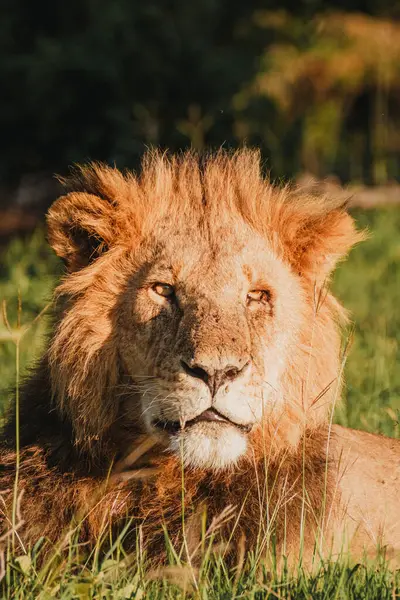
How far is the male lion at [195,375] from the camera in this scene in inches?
138

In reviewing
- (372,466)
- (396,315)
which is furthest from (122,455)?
(396,315)

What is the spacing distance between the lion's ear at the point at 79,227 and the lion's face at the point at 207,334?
7.0 inches

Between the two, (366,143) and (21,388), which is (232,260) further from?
(366,143)

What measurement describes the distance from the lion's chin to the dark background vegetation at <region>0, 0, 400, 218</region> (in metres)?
7.48

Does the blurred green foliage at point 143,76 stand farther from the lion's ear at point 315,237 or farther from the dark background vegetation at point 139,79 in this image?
the lion's ear at point 315,237

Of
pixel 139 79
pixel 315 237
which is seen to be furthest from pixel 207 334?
pixel 139 79

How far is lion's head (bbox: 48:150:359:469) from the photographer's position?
3.47m

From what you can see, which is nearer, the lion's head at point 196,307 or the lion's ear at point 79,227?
the lion's head at point 196,307

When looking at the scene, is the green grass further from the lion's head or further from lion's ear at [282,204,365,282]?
lion's ear at [282,204,365,282]

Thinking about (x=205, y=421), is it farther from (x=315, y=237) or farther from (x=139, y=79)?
(x=139, y=79)

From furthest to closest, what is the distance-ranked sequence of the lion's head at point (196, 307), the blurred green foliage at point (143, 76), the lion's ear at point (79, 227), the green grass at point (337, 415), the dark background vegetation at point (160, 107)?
the blurred green foliage at point (143, 76), the dark background vegetation at point (160, 107), the lion's ear at point (79, 227), the lion's head at point (196, 307), the green grass at point (337, 415)

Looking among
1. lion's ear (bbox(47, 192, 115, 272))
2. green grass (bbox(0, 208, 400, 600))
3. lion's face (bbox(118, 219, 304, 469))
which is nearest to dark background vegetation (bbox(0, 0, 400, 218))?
green grass (bbox(0, 208, 400, 600))

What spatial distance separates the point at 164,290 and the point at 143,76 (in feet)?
30.1

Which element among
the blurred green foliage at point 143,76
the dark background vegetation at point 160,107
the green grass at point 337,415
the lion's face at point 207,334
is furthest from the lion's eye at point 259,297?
the blurred green foliage at point 143,76
